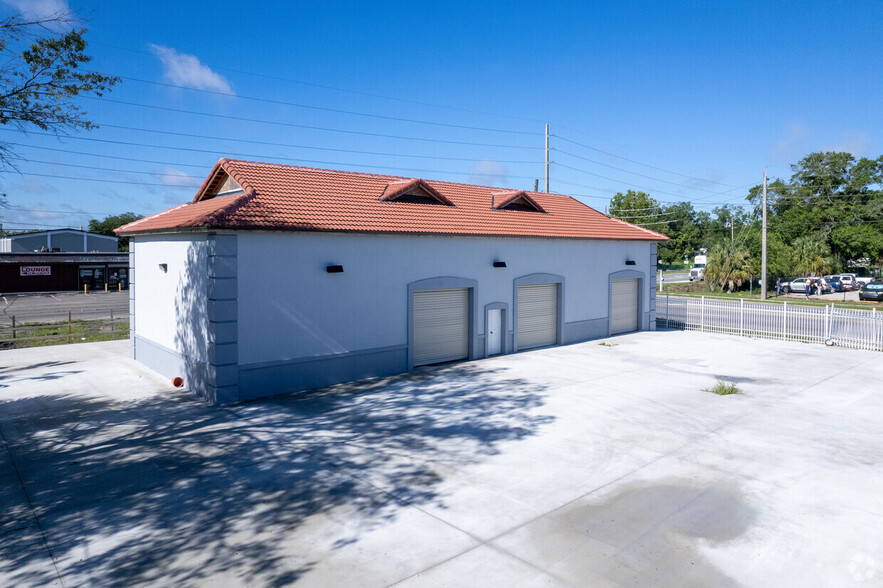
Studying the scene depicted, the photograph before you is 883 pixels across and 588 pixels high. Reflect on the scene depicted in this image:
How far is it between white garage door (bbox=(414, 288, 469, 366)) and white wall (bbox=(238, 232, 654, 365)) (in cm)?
58

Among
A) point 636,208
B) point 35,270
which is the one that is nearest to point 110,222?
point 35,270

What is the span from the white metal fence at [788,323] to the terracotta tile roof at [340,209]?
23.3ft

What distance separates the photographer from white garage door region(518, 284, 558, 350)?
19734 mm

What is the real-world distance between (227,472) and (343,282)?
22.0 ft

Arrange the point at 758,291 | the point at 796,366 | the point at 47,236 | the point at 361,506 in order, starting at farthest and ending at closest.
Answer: the point at 47,236, the point at 758,291, the point at 796,366, the point at 361,506

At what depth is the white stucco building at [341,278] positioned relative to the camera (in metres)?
13.0

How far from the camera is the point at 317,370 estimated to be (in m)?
14.2

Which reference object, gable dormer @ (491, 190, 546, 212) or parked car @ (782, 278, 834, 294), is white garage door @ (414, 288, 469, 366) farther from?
parked car @ (782, 278, 834, 294)

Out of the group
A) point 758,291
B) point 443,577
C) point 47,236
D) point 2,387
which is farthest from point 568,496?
point 47,236

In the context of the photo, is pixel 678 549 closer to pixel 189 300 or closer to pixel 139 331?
pixel 189 300

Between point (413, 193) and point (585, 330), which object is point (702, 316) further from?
point (413, 193)

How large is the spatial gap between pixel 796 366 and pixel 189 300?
57.2ft

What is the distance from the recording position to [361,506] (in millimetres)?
7562

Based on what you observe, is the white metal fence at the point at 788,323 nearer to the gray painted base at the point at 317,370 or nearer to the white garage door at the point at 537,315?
the white garage door at the point at 537,315
